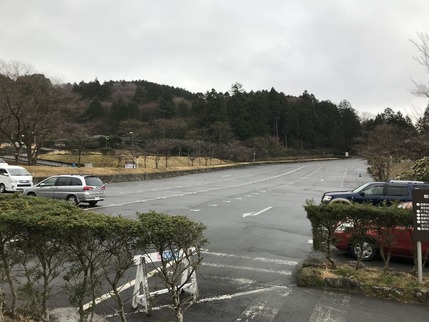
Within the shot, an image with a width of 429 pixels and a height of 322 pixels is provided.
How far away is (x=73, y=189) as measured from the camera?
18984 mm

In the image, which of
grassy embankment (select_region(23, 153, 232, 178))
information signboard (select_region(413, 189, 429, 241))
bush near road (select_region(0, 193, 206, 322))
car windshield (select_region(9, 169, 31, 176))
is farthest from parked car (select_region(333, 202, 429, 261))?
grassy embankment (select_region(23, 153, 232, 178))

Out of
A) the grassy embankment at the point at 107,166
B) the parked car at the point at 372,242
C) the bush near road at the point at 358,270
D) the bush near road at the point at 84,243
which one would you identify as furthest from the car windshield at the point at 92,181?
the grassy embankment at the point at 107,166

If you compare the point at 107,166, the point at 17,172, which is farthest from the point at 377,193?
the point at 107,166

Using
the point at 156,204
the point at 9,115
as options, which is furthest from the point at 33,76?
the point at 156,204

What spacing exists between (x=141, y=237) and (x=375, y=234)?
520cm

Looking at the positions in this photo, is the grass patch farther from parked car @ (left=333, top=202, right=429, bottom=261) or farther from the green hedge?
parked car @ (left=333, top=202, right=429, bottom=261)

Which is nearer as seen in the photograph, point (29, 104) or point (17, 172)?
point (17, 172)

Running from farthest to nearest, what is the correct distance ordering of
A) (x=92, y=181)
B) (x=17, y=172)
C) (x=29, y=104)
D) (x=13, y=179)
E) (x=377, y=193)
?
(x=29, y=104) → (x=17, y=172) → (x=13, y=179) → (x=92, y=181) → (x=377, y=193)

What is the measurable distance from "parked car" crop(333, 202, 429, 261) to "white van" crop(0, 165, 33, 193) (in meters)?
23.2

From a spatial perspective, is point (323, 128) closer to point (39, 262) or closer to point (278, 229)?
point (278, 229)

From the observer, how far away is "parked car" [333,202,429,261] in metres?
7.51

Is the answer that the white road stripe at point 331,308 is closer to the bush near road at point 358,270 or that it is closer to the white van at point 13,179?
the bush near road at point 358,270

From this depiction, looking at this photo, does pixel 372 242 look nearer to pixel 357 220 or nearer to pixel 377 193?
pixel 357 220

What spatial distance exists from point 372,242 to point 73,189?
598 inches
